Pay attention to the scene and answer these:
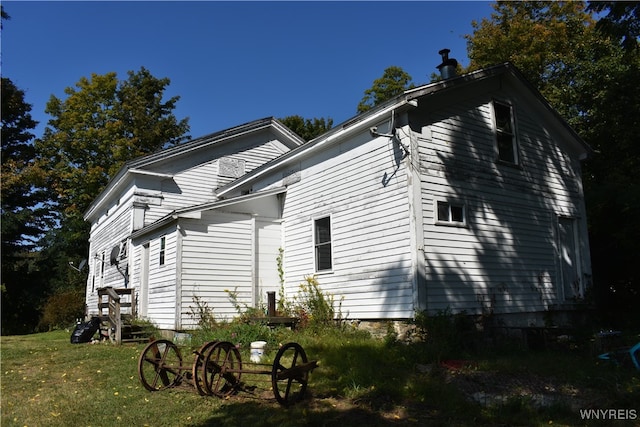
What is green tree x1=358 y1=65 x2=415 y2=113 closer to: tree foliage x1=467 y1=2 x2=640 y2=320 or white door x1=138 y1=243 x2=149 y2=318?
tree foliage x1=467 y1=2 x2=640 y2=320

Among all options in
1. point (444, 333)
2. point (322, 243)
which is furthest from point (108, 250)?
point (444, 333)

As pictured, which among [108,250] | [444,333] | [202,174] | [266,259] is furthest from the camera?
[108,250]

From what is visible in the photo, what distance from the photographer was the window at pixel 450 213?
1075 centimetres

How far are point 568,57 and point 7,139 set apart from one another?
105 ft

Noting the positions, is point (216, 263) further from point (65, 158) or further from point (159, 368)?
point (65, 158)

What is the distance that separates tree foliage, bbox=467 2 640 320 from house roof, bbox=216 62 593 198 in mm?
2621

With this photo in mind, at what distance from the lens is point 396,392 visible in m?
6.88

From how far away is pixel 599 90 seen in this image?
18.5 metres

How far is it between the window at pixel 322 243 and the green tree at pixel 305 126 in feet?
82.5

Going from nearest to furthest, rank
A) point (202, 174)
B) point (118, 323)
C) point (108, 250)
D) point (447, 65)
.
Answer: point (447, 65) → point (118, 323) → point (202, 174) → point (108, 250)

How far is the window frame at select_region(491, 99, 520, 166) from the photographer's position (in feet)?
40.7

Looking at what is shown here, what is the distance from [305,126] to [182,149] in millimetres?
20884

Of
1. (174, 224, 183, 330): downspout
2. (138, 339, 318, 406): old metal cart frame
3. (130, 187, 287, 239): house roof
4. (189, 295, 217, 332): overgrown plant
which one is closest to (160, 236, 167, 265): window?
(130, 187, 287, 239): house roof

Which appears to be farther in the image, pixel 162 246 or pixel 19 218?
pixel 19 218
